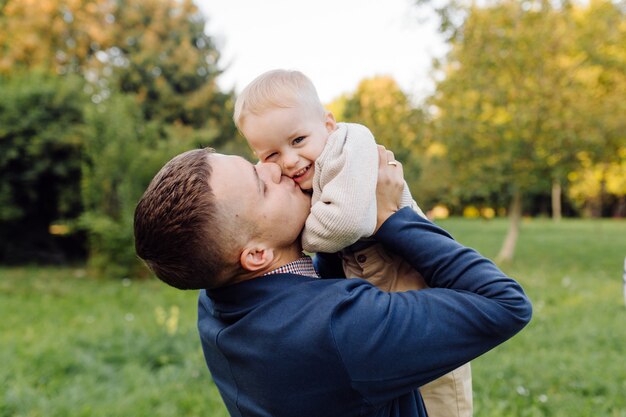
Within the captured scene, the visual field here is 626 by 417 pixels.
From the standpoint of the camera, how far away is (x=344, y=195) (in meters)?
1.47

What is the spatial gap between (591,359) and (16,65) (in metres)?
13.7

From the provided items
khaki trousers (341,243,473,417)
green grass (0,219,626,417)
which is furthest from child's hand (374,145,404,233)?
green grass (0,219,626,417)

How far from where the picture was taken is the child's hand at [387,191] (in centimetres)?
152

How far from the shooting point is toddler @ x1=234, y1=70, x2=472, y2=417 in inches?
57.7

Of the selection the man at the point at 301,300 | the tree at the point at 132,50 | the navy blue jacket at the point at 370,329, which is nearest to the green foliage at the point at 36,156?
the tree at the point at 132,50

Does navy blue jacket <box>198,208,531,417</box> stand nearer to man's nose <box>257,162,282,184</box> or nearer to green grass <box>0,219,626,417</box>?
man's nose <box>257,162,282,184</box>

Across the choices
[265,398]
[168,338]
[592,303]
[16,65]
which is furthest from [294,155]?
[16,65]

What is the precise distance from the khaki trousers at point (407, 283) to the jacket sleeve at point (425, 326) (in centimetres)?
22

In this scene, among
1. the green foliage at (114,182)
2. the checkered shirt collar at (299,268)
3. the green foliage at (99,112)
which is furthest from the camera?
the green foliage at (99,112)

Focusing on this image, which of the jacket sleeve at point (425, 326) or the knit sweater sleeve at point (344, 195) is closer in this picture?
the jacket sleeve at point (425, 326)

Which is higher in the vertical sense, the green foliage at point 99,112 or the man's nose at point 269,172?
the man's nose at point 269,172

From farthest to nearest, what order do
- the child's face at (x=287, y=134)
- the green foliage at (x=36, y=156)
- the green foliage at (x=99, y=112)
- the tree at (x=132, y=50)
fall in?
the tree at (x=132, y=50), the green foliage at (x=36, y=156), the green foliage at (x=99, y=112), the child's face at (x=287, y=134)

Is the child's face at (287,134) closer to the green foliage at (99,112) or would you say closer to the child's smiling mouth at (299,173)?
the child's smiling mouth at (299,173)

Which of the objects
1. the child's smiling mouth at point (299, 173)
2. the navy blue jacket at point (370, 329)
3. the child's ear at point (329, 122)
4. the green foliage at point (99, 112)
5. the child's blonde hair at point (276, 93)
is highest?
the child's blonde hair at point (276, 93)
